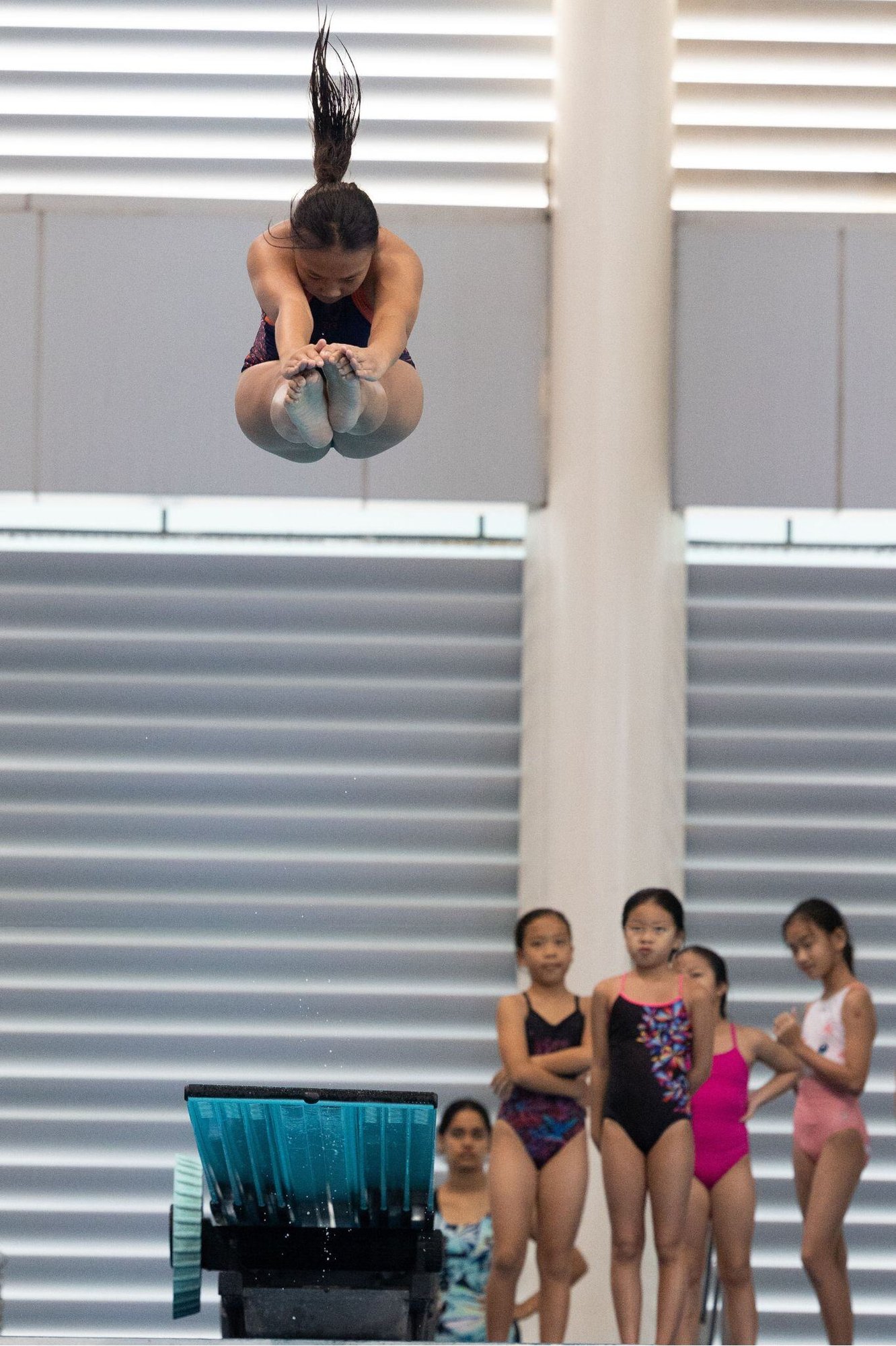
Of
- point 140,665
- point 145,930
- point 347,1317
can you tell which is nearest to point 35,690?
point 140,665

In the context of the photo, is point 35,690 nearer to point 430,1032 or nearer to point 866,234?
point 430,1032

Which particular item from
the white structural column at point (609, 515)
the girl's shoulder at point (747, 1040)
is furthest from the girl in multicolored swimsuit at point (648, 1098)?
the white structural column at point (609, 515)

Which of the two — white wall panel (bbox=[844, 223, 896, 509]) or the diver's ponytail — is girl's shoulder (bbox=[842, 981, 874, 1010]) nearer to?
white wall panel (bbox=[844, 223, 896, 509])

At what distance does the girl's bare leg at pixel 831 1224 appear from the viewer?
5.60 metres

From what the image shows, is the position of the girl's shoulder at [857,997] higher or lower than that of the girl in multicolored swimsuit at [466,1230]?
higher

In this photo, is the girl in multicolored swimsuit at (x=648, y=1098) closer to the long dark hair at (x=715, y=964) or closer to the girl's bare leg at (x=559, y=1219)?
the girl's bare leg at (x=559, y=1219)

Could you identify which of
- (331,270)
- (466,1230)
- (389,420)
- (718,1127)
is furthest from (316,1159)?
(718,1127)

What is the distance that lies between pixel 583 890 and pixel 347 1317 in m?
3.94

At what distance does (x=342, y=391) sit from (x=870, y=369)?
157 inches

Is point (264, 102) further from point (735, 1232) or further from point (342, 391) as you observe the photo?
point (735, 1232)

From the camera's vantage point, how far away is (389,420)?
438cm

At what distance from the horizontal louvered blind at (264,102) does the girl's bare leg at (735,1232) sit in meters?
4.35

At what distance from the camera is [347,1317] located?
283 centimetres

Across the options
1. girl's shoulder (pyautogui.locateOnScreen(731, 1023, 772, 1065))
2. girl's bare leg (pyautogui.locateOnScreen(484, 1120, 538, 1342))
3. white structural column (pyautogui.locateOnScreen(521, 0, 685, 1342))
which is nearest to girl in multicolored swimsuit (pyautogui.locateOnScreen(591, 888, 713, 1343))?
girl's bare leg (pyautogui.locateOnScreen(484, 1120, 538, 1342))
